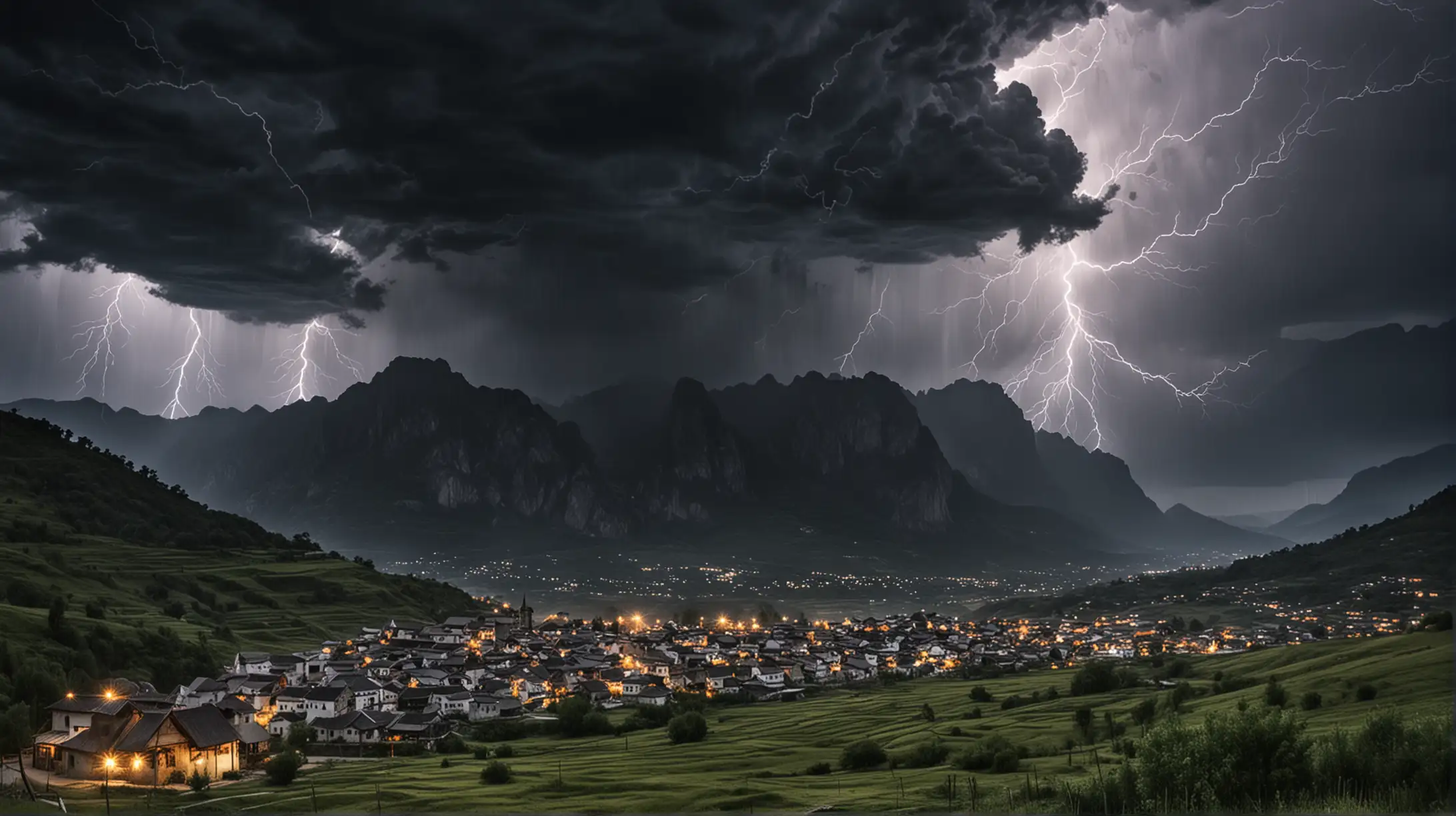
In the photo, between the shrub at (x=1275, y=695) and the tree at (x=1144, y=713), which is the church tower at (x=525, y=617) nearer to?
the tree at (x=1144, y=713)

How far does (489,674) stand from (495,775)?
6218 cm

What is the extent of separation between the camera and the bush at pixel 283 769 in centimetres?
5806

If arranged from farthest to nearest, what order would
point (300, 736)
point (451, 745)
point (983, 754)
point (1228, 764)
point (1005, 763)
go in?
1. point (451, 745)
2. point (300, 736)
3. point (983, 754)
4. point (1005, 763)
5. point (1228, 764)

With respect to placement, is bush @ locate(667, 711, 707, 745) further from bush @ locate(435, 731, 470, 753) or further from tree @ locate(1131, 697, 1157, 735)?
tree @ locate(1131, 697, 1157, 735)

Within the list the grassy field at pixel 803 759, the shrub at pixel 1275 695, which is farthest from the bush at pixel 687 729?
the shrub at pixel 1275 695

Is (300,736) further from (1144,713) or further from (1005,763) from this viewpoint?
(1144,713)

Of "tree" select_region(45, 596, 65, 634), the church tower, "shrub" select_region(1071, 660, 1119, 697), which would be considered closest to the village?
the church tower

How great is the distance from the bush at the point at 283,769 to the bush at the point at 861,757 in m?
32.9

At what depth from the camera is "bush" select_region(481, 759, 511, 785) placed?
5728 cm

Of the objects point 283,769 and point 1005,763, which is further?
point 283,769

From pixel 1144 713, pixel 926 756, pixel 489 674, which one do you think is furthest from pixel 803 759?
pixel 489 674

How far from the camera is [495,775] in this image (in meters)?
57.4

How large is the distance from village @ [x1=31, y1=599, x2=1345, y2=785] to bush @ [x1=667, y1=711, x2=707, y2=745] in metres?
19.7

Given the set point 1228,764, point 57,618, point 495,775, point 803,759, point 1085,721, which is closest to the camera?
point 1228,764
